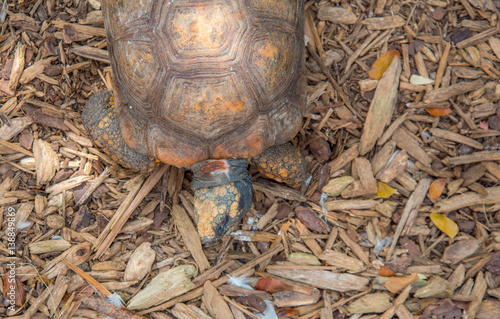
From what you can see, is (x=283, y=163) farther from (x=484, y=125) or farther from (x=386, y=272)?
(x=484, y=125)

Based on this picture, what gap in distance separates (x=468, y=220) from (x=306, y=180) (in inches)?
59.2

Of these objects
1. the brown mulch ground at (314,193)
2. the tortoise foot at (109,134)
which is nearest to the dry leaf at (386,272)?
the brown mulch ground at (314,193)

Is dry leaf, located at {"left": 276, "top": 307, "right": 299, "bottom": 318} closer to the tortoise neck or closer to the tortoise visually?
the tortoise

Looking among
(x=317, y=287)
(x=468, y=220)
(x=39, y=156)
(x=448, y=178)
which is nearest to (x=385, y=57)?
(x=448, y=178)

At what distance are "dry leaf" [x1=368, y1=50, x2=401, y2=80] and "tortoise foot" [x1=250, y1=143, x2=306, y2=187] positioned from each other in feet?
3.64

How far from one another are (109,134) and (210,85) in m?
1.18

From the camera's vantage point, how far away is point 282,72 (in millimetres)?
2992

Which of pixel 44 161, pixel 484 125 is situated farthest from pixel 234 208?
pixel 484 125

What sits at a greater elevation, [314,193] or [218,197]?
[218,197]

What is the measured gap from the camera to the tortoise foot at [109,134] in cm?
336

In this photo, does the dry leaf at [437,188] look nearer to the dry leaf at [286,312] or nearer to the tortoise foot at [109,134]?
the dry leaf at [286,312]

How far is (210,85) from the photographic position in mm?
2754

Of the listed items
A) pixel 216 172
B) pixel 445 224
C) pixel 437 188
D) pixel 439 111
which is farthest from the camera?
pixel 439 111

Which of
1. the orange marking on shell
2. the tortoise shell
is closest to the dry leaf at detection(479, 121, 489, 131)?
the tortoise shell
